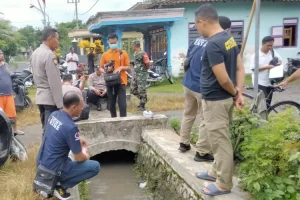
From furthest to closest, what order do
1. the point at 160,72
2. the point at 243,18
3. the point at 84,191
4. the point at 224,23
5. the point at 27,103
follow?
the point at 243,18
the point at 160,72
the point at 27,103
the point at 84,191
the point at 224,23

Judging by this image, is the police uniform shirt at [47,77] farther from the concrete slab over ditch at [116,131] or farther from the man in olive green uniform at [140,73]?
the man in olive green uniform at [140,73]

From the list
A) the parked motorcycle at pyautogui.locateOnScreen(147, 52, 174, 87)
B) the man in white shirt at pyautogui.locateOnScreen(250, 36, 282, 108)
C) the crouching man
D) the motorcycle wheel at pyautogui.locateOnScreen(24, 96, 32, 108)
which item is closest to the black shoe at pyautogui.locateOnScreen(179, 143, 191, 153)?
the crouching man

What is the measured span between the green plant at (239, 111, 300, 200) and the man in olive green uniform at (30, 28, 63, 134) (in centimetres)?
271

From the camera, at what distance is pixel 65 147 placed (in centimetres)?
358

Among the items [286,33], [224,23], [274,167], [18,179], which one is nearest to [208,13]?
[224,23]

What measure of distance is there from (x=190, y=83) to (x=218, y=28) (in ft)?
4.04

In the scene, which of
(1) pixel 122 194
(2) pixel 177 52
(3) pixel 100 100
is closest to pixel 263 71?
(1) pixel 122 194

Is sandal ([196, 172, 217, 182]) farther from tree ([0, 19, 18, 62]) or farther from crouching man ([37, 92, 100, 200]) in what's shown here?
tree ([0, 19, 18, 62])

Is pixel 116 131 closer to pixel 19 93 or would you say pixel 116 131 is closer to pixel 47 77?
pixel 47 77

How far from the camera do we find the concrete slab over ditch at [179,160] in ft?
10.7

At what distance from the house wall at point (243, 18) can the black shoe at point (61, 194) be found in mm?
12926

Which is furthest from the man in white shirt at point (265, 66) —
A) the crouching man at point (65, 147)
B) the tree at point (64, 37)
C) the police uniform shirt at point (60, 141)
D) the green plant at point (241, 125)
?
the tree at point (64, 37)

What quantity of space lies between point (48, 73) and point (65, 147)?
1.49 meters

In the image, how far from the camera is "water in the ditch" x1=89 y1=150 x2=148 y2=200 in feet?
16.4
